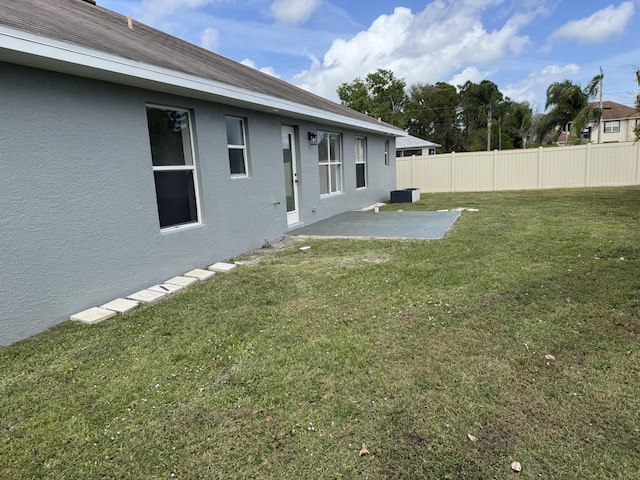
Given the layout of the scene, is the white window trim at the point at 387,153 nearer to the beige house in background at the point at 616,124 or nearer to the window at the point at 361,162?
the window at the point at 361,162

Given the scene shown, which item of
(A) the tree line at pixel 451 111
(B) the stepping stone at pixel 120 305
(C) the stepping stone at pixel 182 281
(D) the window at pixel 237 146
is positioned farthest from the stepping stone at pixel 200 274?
(A) the tree line at pixel 451 111

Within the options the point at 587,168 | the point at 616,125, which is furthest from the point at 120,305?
the point at 616,125

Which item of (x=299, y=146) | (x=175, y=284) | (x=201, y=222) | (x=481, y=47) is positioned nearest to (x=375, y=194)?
(x=299, y=146)

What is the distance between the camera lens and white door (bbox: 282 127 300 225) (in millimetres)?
8672

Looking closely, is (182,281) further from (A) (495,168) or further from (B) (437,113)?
(B) (437,113)

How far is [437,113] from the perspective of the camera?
138 ft

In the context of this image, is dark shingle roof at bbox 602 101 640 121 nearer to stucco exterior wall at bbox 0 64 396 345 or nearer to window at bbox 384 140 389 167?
window at bbox 384 140 389 167

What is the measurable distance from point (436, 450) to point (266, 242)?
5880 mm

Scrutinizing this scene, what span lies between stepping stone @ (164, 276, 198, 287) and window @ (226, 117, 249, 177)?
2215mm

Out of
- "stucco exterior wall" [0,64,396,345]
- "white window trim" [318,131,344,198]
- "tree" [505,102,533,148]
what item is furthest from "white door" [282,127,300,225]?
"tree" [505,102,533,148]

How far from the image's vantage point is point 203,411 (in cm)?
250

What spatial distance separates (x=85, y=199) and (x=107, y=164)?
50cm

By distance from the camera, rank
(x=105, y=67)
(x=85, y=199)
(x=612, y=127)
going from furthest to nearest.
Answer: (x=612, y=127), (x=85, y=199), (x=105, y=67)

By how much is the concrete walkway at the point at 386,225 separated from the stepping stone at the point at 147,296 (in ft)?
12.9
